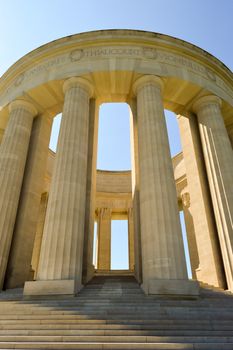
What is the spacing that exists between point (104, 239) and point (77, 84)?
29.8m

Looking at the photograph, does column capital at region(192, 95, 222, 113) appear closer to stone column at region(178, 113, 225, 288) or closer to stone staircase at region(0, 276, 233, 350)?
stone column at region(178, 113, 225, 288)

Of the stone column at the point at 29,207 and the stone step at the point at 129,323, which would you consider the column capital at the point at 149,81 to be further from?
the stone step at the point at 129,323

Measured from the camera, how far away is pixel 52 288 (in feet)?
55.0

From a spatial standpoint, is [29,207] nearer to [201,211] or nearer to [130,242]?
[201,211]

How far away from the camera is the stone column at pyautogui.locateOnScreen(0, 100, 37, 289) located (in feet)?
75.2

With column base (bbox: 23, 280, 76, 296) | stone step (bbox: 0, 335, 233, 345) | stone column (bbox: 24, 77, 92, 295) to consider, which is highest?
stone column (bbox: 24, 77, 92, 295)

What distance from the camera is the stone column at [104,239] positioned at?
46000 mm

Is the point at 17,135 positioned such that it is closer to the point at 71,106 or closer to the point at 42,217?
the point at 71,106

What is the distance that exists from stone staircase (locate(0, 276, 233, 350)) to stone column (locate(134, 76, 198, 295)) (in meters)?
1.37

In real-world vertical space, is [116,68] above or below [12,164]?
above

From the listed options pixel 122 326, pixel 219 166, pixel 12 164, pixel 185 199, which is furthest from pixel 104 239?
pixel 122 326

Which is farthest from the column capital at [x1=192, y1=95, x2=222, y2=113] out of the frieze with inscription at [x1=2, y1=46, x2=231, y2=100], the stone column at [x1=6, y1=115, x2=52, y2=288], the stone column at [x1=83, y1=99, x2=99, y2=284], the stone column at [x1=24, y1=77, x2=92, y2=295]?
the stone column at [x1=6, y1=115, x2=52, y2=288]

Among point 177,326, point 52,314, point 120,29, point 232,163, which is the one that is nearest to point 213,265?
point 232,163

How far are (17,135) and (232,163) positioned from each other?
845 inches
